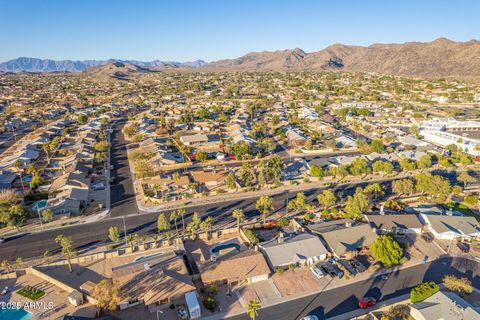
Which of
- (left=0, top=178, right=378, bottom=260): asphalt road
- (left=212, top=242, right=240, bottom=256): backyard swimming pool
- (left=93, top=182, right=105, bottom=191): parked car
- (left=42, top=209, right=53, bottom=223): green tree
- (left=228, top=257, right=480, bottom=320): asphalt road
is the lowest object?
(left=228, top=257, right=480, bottom=320): asphalt road

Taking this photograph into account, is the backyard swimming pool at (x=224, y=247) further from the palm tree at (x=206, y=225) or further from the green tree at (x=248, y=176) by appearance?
the green tree at (x=248, y=176)

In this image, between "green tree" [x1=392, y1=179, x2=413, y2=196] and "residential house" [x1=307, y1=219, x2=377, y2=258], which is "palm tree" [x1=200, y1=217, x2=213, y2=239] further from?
"green tree" [x1=392, y1=179, x2=413, y2=196]

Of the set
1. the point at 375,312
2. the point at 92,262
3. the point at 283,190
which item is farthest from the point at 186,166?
the point at 375,312

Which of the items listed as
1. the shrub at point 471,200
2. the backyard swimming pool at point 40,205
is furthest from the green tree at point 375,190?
the backyard swimming pool at point 40,205

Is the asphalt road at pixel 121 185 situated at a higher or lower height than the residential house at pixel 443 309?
higher

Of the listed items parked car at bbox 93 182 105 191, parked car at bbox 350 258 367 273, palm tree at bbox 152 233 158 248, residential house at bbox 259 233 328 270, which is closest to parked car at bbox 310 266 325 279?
residential house at bbox 259 233 328 270
